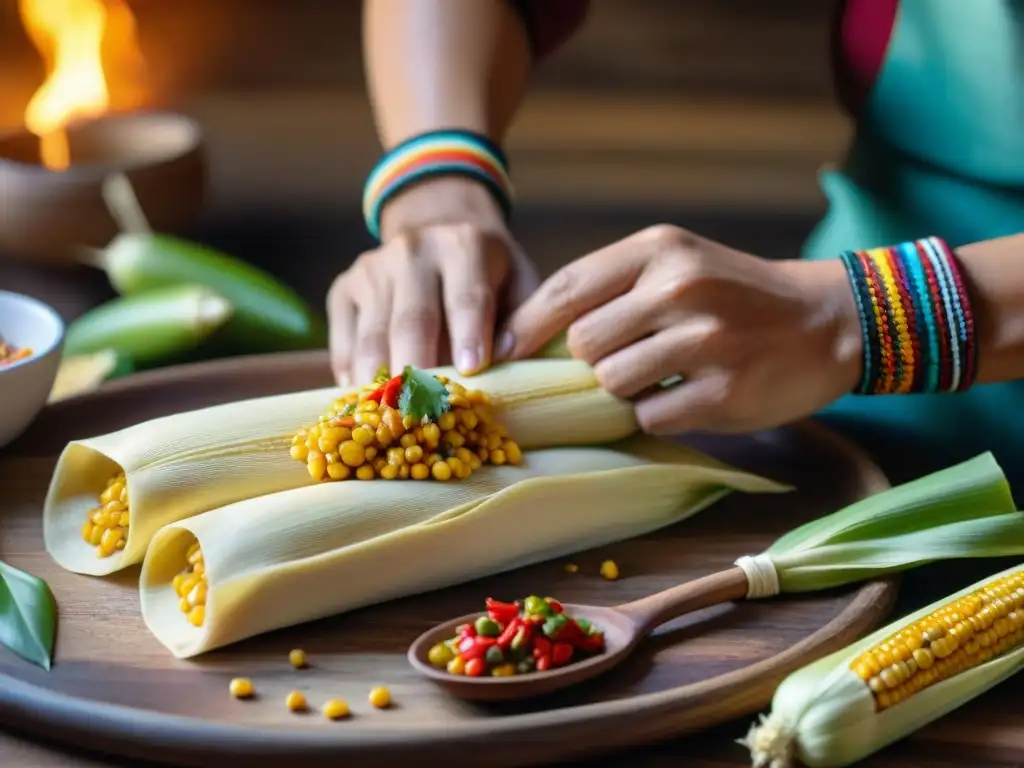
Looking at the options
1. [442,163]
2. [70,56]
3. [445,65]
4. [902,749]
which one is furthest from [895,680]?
[70,56]

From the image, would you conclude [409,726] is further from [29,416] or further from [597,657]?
[29,416]

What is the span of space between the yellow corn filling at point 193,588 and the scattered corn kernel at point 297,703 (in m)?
0.12

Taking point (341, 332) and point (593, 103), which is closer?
point (341, 332)

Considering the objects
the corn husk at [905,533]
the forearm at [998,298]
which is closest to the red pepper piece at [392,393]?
the corn husk at [905,533]

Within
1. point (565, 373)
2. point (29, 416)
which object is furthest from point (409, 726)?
point (29, 416)

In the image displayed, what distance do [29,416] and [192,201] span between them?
88 centimetres

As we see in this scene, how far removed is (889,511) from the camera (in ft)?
3.71

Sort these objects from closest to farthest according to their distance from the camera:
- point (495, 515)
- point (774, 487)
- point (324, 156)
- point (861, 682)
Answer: point (861, 682) → point (495, 515) → point (774, 487) → point (324, 156)

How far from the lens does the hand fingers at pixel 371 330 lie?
4.37 feet

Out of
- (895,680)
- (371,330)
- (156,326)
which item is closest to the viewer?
(895,680)

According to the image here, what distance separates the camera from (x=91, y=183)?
6.49 feet

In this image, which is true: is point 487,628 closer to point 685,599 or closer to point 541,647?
point 541,647

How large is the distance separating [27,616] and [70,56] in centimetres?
202

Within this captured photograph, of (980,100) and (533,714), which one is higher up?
(980,100)
